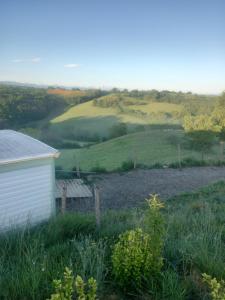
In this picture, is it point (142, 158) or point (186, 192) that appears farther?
point (142, 158)

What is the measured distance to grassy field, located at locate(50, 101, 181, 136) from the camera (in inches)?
1857

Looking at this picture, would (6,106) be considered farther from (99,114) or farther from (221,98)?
(221,98)

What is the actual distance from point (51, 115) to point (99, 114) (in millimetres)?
6971

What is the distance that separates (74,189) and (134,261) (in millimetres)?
10911

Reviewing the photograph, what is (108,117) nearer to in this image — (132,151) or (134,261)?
(132,151)

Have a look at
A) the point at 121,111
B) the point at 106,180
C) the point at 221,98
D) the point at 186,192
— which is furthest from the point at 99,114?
the point at 186,192

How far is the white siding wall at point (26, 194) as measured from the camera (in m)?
7.74

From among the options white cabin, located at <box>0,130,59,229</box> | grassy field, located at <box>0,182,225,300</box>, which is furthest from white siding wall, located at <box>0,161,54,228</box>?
grassy field, located at <box>0,182,225,300</box>

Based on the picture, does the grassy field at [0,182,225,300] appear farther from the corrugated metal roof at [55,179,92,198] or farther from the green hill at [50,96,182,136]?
the green hill at [50,96,182,136]

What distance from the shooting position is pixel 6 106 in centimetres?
3878

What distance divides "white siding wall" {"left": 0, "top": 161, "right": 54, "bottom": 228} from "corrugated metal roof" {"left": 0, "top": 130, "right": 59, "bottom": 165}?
25 centimetres

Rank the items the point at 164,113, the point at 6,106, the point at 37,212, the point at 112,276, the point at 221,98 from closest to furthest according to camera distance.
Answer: the point at 112,276 → the point at 37,212 → the point at 221,98 → the point at 6,106 → the point at 164,113

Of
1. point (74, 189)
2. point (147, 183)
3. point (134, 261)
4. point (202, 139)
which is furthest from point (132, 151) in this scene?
point (134, 261)

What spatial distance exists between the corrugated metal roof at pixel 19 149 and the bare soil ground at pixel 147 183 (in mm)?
3912
